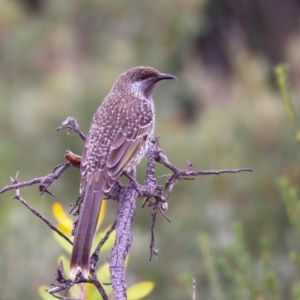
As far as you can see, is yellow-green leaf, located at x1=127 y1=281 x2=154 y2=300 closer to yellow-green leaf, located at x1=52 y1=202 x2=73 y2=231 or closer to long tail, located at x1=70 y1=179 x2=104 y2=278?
long tail, located at x1=70 y1=179 x2=104 y2=278

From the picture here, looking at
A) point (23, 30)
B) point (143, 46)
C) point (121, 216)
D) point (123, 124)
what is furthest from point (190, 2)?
point (121, 216)

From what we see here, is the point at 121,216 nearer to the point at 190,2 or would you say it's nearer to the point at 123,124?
the point at 123,124

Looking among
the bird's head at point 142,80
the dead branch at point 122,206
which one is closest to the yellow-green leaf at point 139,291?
the dead branch at point 122,206

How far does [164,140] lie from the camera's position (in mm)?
9070

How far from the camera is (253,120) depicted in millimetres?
9000

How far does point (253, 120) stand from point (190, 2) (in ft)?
19.9

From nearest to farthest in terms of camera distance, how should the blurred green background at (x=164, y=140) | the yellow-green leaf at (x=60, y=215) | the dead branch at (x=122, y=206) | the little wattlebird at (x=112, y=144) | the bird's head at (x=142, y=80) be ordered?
the dead branch at (x=122, y=206)
the yellow-green leaf at (x=60, y=215)
the little wattlebird at (x=112, y=144)
the bird's head at (x=142, y=80)
the blurred green background at (x=164, y=140)

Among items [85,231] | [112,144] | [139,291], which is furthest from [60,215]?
[112,144]

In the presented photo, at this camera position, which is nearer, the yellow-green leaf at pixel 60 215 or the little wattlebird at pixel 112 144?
the yellow-green leaf at pixel 60 215

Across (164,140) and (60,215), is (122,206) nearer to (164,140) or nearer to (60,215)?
(60,215)

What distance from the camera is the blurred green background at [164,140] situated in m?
6.92

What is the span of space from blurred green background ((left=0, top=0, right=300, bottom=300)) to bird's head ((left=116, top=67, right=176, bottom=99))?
3.80ft

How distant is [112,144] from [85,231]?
3.75 ft

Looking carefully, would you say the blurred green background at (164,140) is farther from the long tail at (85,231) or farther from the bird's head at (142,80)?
the bird's head at (142,80)
